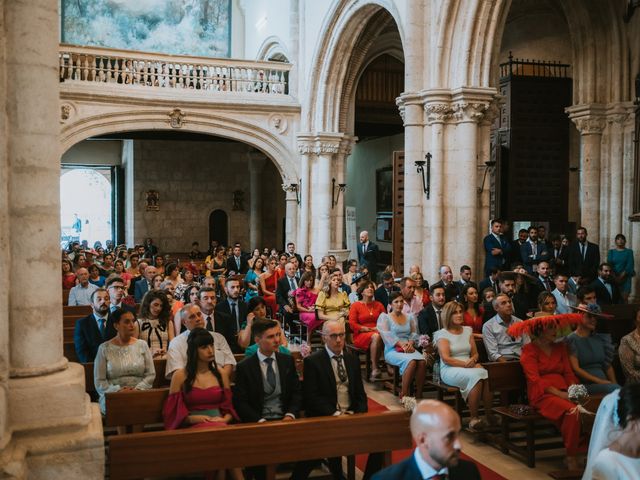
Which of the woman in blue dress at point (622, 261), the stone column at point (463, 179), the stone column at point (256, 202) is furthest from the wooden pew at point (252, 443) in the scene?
the stone column at point (256, 202)

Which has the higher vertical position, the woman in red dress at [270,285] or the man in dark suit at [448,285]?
the man in dark suit at [448,285]

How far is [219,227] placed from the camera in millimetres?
24672

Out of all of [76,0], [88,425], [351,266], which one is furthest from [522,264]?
[76,0]

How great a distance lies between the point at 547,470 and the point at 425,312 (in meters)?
2.34

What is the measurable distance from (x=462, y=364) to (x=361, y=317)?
2.18m

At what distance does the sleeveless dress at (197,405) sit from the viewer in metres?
4.64

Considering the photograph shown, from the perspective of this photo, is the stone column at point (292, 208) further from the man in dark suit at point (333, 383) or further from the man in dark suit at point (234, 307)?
the man in dark suit at point (333, 383)

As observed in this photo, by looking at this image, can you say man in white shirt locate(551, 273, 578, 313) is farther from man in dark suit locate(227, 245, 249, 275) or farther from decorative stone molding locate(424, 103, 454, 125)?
man in dark suit locate(227, 245, 249, 275)

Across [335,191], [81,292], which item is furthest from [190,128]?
[81,292]

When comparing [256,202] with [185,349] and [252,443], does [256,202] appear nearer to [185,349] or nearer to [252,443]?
[185,349]

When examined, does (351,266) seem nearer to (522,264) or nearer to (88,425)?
(522,264)

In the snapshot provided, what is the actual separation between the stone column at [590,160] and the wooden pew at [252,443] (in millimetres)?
A: 9796

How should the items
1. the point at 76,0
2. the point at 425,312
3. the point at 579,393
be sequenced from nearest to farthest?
1. the point at 579,393
2. the point at 425,312
3. the point at 76,0

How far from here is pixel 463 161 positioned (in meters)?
10.7
